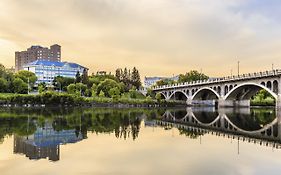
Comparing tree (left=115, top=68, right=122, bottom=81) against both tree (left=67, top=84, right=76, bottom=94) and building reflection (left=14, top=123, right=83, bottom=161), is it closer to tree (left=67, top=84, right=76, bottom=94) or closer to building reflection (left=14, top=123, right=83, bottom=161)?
tree (left=67, top=84, right=76, bottom=94)

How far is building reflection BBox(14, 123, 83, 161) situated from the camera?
16234 millimetres

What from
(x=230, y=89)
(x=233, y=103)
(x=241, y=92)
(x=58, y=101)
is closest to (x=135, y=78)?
Result: (x=241, y=92)

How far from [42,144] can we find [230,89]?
73649 mm

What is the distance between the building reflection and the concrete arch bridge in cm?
5136

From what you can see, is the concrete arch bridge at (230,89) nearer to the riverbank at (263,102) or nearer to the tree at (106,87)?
the riverbank at (263,102)

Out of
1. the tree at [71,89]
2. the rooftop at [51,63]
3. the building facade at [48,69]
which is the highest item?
the rooftop at [51,63]

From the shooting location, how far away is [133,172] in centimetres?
1295

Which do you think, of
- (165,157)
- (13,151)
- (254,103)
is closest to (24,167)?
(13,151)

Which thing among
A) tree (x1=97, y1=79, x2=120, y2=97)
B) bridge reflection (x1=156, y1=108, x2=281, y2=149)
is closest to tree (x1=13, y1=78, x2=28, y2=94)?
tree (x1=97, y1=79, x2=120, y2=97)

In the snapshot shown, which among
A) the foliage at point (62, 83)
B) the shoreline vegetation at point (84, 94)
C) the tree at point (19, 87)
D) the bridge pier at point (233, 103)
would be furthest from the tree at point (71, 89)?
the bridge pier at point (233, 103)

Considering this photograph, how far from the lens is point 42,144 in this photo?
64.0ft

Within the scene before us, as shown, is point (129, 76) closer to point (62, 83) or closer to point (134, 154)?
point (62, 83)

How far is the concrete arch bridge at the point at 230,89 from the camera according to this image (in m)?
68.2

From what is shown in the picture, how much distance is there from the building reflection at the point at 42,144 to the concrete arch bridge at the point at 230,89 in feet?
168
